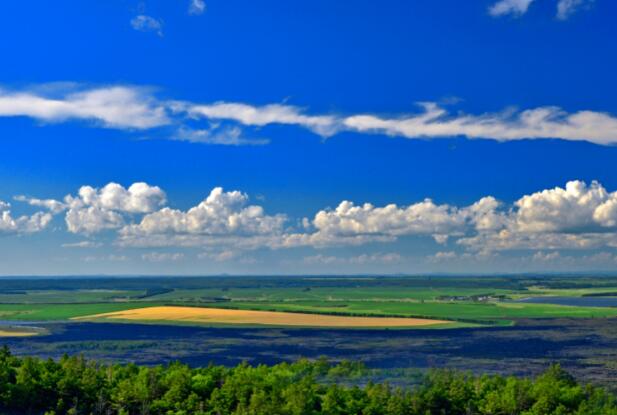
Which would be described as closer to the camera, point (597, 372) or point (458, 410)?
point (458, 410)

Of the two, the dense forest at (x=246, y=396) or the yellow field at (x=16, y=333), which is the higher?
the dense forest at (x=246, y=396)

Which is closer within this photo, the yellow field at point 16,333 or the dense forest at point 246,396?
the dense forest at point 246,396

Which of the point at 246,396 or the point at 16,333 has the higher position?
the point at 246,396

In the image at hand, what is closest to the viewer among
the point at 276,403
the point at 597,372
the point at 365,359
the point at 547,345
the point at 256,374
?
the point at 276,403

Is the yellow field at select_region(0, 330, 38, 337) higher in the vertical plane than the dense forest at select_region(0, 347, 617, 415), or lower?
lower

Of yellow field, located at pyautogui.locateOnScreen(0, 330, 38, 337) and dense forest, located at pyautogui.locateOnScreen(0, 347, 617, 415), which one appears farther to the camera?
yellow field, located at pyautogui.locateOnScreen(0, 330, 38, 337)

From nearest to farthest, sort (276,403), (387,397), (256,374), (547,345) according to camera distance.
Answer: (276,403), (387,397), (256,374), (547,345)

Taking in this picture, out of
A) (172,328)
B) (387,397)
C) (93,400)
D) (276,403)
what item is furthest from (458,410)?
(172,328)

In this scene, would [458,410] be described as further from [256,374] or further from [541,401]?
[256,374]
